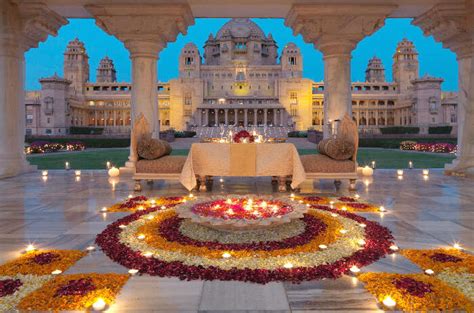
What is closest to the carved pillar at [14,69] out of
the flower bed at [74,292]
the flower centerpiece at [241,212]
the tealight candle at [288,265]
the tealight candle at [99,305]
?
the flower centerpiece at [241,212]

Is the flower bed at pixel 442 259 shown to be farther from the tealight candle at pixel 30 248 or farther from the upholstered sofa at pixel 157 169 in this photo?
the upholstered sofa at pixel 157 169

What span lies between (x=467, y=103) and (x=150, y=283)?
29.6 feet

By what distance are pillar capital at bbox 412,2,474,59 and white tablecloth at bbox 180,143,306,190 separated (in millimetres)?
5603

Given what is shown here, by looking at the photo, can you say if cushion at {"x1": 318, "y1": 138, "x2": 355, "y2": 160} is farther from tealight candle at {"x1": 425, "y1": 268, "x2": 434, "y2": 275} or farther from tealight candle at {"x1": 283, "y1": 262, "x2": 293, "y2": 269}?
tealight candle at {"x1": 283, "y1": 262, "x2": 293, "y2": 269}

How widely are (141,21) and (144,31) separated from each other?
0.81 feet

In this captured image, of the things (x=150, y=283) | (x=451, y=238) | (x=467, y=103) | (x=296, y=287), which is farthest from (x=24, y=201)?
(x=467, y=103)

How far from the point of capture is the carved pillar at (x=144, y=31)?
8.68 m

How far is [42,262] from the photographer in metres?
2.88

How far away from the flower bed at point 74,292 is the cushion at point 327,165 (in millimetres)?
4541

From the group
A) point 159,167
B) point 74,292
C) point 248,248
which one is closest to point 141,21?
point 159,167

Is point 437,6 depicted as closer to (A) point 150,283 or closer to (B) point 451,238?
(B) point 451,238

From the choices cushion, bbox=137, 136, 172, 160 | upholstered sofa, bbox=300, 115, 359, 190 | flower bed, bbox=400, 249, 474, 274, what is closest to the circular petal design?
flower bed, bbox=400, 249, 474, 274

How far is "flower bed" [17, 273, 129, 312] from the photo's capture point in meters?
2.16

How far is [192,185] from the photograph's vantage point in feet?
20.1
